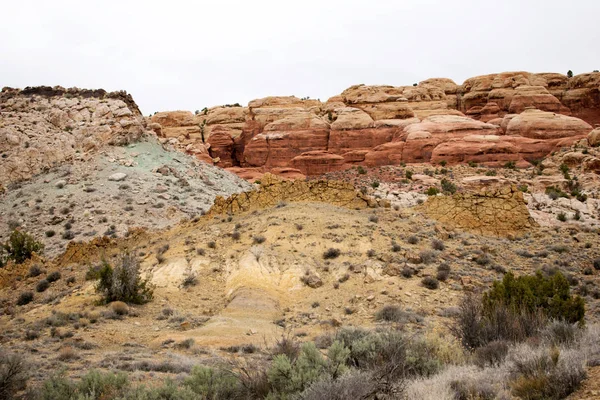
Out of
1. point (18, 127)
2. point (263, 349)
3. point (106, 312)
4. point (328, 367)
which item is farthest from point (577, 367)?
point (18, 127)

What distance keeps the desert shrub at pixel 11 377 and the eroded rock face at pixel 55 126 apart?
99.9 feet

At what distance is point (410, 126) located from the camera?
167 ft

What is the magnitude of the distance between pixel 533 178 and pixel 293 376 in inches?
1433

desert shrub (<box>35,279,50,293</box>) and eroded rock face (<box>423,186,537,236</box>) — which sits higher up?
eroded rock face (<box>423,186,537,236</box>)

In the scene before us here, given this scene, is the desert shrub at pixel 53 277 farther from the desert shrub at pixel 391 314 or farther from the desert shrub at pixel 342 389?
the desert shrub at pixel 342 389

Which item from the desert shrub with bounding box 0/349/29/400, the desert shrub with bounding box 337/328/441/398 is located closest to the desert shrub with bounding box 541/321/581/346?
the desert shrub with bounding box 337/328/441/398

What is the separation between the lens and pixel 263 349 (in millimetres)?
10609

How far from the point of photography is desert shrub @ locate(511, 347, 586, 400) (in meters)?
5.33

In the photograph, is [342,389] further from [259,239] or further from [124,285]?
[259,239]

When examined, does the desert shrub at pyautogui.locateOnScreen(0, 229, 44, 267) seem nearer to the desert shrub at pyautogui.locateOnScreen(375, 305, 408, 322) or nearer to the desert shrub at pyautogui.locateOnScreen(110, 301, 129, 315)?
the desert shrub at pyautogui.locateOnScreen(110, 301, 129, 315)

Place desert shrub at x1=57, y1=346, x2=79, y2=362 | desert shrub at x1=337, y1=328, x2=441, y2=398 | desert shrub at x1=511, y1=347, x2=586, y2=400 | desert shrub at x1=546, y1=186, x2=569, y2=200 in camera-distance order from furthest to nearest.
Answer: desert shrub at x1=546, y1=186, x2=569, y2=200 < desert shrub at x1=57, y1=346, x2=79, y2=362 < desert shrub at x1=337, y1=328, x2=441, y2=398 < desert shrub at x1=511, y1=347, x2=586, y2=400

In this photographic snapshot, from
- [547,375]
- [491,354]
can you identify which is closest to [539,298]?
[491,354]

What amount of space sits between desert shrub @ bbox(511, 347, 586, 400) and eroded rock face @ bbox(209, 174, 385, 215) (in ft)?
55.5

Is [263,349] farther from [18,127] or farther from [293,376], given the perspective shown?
[18,127]
